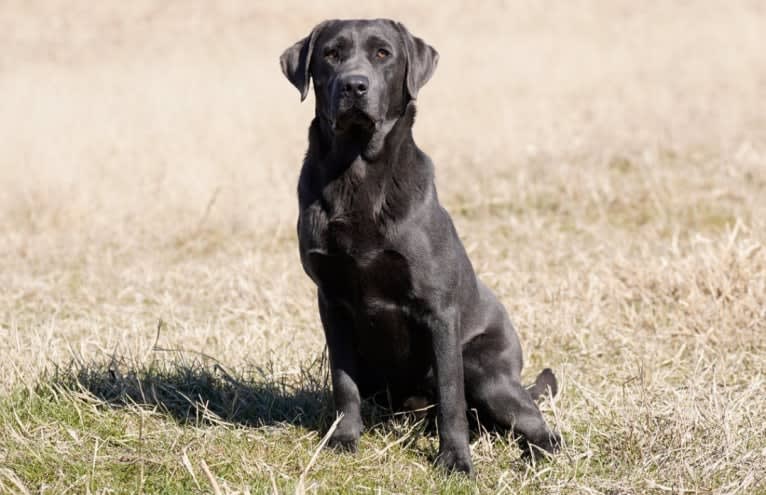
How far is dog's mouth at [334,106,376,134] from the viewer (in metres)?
3.54

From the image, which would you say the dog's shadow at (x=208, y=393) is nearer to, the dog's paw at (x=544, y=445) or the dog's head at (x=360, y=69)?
the dog's paw at (x=544, y=445)

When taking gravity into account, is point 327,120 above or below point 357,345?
above

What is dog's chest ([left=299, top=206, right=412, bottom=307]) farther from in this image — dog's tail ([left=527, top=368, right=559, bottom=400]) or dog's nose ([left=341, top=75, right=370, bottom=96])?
dog's tail ([left=527, top=368, right=559, bottom=400])

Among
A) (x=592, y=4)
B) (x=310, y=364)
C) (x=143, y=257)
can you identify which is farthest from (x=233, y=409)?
(x=592, y=4)

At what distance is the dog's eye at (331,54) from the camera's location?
148 inches

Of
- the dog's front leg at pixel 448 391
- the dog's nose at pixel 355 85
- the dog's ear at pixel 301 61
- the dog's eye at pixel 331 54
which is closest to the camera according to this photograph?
the dog's nose at pixel 355 85

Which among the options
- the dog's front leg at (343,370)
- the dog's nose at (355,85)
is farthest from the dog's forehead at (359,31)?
the dog's front leg at (343,370)

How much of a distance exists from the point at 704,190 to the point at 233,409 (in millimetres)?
6344

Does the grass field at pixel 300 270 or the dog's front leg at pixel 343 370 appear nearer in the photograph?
the grass field at pixel 300 270

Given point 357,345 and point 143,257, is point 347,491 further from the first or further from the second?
point 143,257

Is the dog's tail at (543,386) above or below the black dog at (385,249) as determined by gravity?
below

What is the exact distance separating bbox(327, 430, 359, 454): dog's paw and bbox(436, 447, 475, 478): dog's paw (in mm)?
336

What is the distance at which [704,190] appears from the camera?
9086 mm

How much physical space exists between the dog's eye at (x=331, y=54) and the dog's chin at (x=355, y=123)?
299 millimetres
